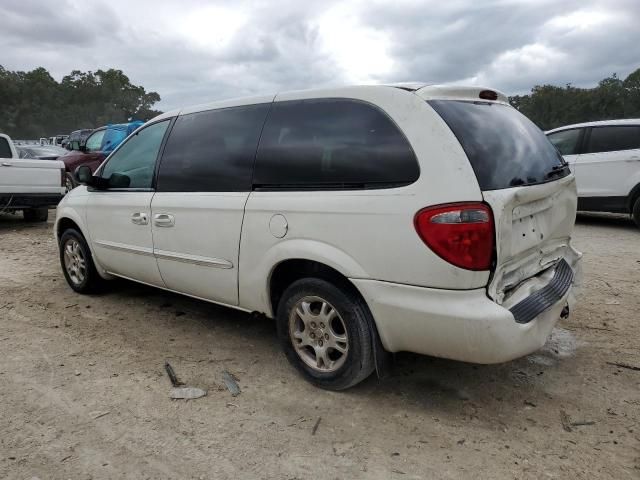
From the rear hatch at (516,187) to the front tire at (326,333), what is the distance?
75 cm

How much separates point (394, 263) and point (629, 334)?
7.90ft

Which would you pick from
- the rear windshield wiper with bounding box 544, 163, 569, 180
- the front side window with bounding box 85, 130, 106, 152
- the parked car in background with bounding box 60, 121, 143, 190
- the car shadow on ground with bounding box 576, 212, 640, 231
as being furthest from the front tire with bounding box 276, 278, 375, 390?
the front side window with bounding box 85, 130, 106, 152

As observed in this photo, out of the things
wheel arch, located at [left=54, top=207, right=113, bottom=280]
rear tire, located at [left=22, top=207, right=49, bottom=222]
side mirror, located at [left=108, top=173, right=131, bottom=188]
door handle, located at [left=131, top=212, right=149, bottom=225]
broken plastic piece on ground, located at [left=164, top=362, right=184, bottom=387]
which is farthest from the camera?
rear tire, located at [left=22, top=207, right=49, bottom=222]

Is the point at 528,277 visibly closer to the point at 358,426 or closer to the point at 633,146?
the point at 358,426

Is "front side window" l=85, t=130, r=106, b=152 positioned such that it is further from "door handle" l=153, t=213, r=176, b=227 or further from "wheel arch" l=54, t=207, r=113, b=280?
"door handle" l=153, t=213, r=176, b=227

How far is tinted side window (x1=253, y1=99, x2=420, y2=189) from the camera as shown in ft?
8.89

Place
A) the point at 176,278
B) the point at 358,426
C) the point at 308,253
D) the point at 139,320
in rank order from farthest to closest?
the point at 139,320 < the point at 176,278 < the point at 308,253 < the point at 358,426

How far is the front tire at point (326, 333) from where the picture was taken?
9.37 feet

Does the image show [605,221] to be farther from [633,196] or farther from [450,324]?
[450,324]

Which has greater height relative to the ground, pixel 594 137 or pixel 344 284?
pixel 594 137

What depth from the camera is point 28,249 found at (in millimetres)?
7473

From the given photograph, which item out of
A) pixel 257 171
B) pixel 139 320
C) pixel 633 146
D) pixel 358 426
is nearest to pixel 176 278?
pixel 139 320

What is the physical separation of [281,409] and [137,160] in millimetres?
2470

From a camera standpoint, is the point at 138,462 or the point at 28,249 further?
the point at 28,249
